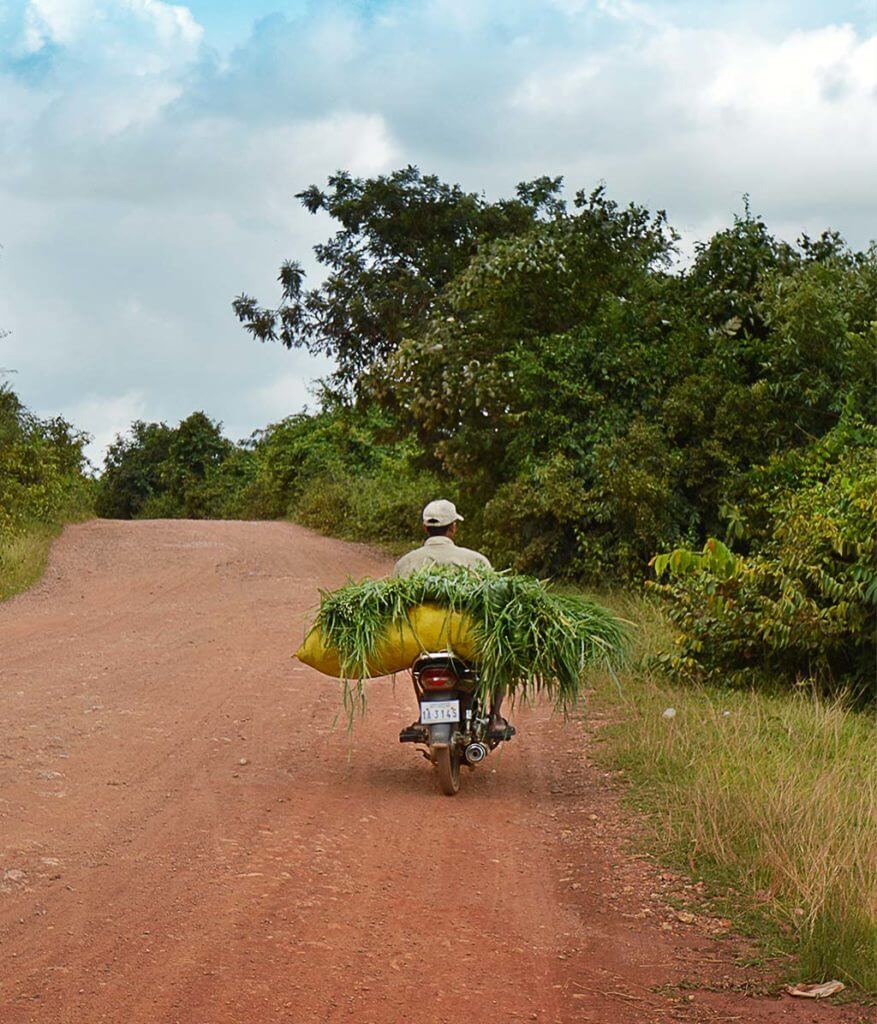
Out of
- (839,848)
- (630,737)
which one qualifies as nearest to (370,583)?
(630,737)

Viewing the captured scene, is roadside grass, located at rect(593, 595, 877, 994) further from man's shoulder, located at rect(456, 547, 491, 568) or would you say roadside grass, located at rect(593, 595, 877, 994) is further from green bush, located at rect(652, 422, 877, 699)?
man's shoulder, located at rect(456, 547, 491, 568)

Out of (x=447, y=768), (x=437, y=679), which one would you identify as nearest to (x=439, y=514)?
(x=437, y=679)

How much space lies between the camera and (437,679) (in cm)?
812

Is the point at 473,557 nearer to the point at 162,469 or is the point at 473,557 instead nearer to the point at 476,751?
the point at 476,751

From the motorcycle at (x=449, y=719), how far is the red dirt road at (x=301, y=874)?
0.26 meters

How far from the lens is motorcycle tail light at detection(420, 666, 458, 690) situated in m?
8.12

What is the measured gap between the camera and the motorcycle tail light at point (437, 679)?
26.6 feet

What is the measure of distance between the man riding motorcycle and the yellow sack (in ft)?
1.26

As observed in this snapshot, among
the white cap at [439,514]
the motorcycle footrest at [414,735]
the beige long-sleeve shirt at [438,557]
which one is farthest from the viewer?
the white cap at [439,514]

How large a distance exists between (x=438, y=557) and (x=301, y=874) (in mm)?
2779

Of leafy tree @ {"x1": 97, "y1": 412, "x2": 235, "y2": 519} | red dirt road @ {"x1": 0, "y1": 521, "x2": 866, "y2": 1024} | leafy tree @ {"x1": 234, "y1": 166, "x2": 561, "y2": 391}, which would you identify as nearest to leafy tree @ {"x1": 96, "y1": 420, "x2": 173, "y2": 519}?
leafy tree @ {"x1": 97, "y1": 412, "x2": 235, "y2": 519}

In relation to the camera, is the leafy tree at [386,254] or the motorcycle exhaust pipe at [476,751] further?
the leafy tree at [386,254]

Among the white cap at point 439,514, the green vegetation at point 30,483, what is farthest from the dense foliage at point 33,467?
the white cap at point 439,514

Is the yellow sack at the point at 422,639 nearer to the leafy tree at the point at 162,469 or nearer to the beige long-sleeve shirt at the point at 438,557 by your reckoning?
the beige long-sleeve shirt at the point at 438,557
